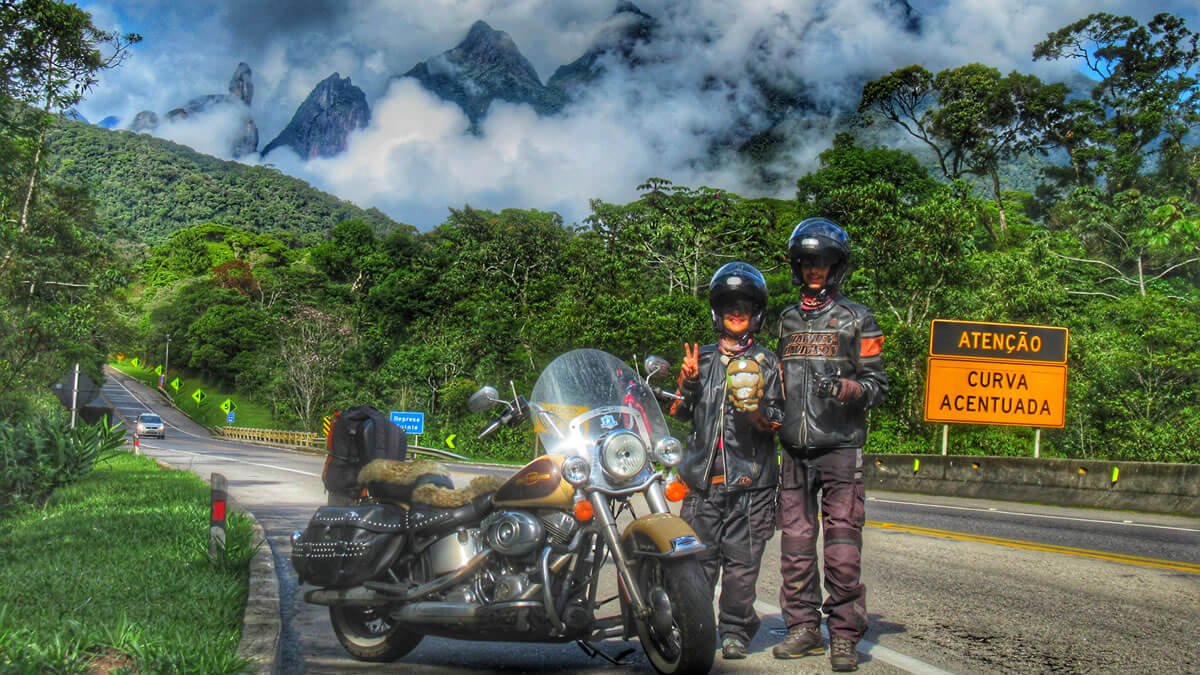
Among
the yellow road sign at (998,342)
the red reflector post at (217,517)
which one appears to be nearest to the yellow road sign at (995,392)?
the yellow road sign at (998,342)

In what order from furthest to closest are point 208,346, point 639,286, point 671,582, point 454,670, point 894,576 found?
1. point 208,346
2. point 639,286
3. point 894,576
4. point 454,670
5. point 671,582

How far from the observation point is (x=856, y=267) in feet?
143

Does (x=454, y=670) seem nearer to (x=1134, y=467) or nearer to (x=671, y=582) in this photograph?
(x=671, y=582)

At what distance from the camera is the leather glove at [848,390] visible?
18.5 ft

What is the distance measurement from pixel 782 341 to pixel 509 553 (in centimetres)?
192

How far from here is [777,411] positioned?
5840 mm

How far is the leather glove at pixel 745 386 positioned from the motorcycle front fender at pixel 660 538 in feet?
3.65

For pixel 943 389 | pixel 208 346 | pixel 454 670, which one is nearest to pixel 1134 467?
pixel 943 389

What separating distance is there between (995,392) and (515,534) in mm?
19139

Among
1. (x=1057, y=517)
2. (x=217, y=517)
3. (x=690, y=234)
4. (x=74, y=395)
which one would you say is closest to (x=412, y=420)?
(x=690, y=234)

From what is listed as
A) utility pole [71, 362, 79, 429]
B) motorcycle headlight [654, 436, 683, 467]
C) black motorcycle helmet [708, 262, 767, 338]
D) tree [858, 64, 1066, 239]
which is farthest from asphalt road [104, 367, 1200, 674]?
tree [858, 64, 1066, 239]

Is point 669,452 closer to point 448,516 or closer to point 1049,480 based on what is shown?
point 448,516

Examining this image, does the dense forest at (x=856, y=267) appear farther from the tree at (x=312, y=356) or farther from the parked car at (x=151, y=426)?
the parked car at (x=151, y=426)

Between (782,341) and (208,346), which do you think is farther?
(208,346)
